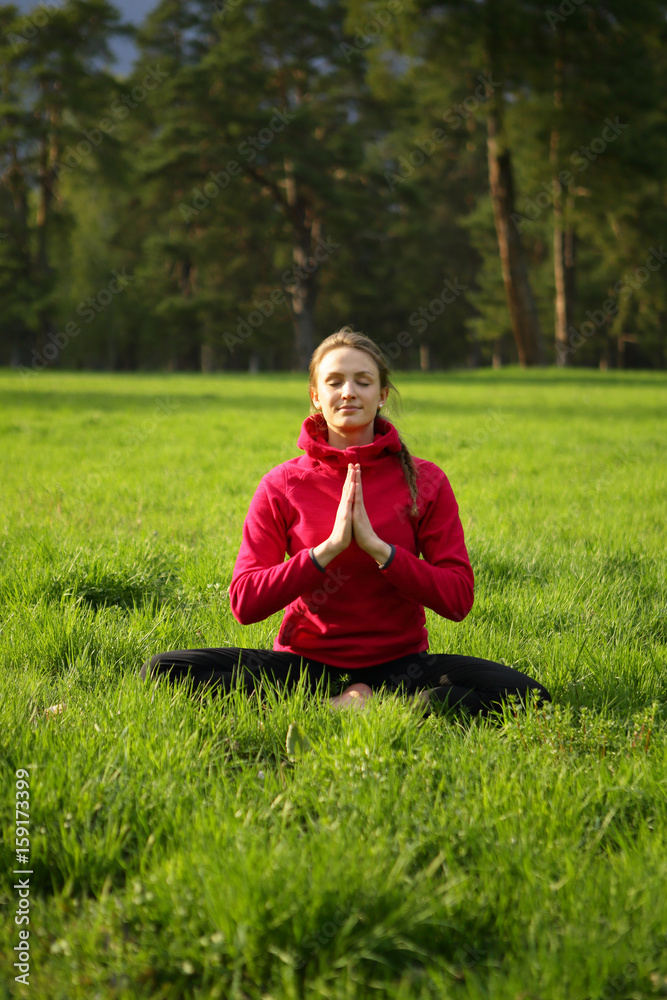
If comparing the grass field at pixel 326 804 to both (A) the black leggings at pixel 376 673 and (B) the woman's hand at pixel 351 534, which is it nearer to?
(A) the black leggings at pixel 376 673

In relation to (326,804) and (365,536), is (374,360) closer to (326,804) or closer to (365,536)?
(365,536)

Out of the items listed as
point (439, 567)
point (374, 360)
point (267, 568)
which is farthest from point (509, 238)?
point (267, 568)

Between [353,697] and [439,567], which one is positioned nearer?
[353,697]

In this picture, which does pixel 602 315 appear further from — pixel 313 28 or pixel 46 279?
pixel 46 279

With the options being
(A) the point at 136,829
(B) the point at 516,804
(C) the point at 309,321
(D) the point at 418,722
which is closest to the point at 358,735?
(D) the point at 418,722

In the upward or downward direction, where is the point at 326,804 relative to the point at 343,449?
downward

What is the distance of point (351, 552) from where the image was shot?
2805mm

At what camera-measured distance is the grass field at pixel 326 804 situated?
1.57 m

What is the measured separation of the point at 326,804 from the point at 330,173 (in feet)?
121

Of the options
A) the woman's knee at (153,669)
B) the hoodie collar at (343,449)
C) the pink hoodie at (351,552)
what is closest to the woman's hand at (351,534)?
the pink hoodie at (351,552)

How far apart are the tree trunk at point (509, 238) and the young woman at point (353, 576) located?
2621 cm

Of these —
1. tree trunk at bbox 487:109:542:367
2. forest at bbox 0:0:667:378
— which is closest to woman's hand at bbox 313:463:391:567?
forest at bbox 0:0:667:378

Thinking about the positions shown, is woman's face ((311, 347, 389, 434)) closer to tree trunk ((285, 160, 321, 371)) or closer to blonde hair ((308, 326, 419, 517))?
blonde hair ((308, 326, 419, 517))

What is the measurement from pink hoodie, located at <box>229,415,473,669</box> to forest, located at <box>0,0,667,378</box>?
24387mm
